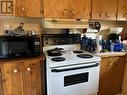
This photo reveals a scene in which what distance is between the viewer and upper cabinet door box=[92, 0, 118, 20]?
2.12m

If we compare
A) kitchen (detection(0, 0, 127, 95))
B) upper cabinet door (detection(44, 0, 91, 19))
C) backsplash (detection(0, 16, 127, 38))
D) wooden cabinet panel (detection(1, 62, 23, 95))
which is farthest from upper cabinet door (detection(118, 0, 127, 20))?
wooden cabinet panel (detection(1, 62, 23, 95))

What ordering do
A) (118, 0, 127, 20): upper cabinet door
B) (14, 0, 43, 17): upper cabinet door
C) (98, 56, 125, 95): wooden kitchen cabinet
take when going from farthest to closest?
(118, 0, 127, 20): upper cabinet door < (98, 56, 125, 95): wooden kitchen cabinet < (14, 0, 43, 17): upper cabinet door

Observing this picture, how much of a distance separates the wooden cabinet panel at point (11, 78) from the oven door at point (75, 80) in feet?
1.39

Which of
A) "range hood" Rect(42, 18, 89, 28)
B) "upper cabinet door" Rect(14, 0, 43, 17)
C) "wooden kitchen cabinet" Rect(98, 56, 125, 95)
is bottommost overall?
"wooden kitchen cabinet" Rect(98, 56, 125, 95)

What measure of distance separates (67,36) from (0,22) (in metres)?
1.06

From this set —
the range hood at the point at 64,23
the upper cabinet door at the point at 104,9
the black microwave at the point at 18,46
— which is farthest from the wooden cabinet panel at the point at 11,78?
the upper cabinet door at the point at 104,9

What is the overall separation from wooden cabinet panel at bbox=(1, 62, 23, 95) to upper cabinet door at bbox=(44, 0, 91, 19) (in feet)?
2.67

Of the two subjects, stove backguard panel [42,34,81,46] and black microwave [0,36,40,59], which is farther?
stove backguard panel [42,34,81,46]

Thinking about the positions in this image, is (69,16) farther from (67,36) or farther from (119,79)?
(119,79)

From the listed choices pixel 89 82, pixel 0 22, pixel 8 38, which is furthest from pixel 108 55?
pixel 0 22

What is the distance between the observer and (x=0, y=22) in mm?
1948

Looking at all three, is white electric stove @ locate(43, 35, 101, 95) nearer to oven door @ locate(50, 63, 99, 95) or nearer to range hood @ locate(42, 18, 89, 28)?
oven door @ locate(50, 63, 99, 95)

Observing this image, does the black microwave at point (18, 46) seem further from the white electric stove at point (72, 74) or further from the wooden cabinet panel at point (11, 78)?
the white electric stove at point (72, 74)

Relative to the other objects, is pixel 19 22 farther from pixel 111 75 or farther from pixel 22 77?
pixel 111 75
